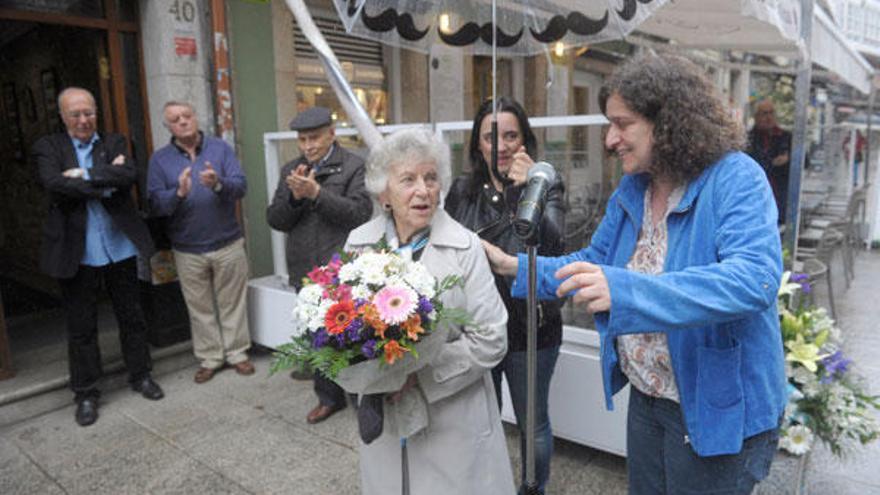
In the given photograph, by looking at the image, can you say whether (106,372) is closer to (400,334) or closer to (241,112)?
(241,112)

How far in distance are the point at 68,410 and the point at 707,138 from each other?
449 centimetres

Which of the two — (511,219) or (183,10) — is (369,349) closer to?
(511,219)

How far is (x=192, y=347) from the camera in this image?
5.07m

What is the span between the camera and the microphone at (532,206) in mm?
1419

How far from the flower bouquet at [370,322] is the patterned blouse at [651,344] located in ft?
1.72

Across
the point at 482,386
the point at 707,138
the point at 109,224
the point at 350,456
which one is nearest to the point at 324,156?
the point at 109,224

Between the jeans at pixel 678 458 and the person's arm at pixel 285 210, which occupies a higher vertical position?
the person's arm at pixel 285 210

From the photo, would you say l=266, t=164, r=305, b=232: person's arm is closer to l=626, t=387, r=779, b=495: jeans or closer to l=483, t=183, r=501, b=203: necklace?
l=483, t=183, r=501, b=203: necklace

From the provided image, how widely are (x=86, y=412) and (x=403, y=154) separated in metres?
3.27

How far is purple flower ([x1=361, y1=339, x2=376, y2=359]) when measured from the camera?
1610mm

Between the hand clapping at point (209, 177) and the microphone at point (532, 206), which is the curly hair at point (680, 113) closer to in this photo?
the microphone at point (532, 206)

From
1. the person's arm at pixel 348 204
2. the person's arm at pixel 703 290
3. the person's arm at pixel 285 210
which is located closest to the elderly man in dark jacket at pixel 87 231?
the person's arm at pixel 285 210

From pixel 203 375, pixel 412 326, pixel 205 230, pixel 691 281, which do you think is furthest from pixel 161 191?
pixel 691 281

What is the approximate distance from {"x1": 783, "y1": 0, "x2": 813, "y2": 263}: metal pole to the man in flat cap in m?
2.59
